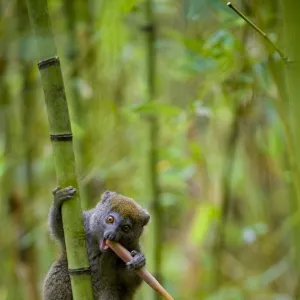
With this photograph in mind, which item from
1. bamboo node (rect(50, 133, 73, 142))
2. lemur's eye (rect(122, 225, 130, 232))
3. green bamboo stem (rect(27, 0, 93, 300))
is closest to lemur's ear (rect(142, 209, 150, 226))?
lemur's eye (rect(122, 225, 130, 232))

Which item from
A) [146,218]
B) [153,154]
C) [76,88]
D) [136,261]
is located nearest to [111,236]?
[136,261]

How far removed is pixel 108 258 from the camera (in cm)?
281

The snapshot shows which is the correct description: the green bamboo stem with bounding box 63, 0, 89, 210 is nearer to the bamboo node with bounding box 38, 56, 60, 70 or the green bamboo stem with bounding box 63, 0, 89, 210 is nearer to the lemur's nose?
the lemur's nose

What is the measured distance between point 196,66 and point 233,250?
2956mm

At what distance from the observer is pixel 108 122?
4109 mm

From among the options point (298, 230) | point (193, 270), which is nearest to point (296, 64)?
point (298, 230)

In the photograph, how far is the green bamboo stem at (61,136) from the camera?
192cm

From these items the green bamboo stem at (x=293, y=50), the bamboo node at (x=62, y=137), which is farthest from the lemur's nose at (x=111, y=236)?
the green bamboo stem at (x=293, y=50)

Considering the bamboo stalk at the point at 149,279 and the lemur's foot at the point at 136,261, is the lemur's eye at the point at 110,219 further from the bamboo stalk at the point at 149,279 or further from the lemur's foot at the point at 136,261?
the bamboo stalk at the point at 149,279

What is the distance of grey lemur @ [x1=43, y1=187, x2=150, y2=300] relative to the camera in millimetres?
2797

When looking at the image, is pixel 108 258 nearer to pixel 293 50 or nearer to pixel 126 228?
pixel 126 228

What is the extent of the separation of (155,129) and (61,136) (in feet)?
4.37

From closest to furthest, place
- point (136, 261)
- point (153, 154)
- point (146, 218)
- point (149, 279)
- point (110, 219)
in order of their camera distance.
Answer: point (149, 279)
point (136, 261)
point (110, 219)
point (146, 218)
point (153, 154)

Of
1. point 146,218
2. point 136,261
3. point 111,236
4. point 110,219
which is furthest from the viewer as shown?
point 146,218
